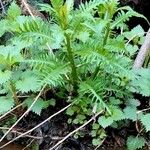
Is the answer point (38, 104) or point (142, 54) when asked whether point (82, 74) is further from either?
point (142, 54)

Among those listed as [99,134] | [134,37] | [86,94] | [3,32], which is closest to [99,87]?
[86,94]

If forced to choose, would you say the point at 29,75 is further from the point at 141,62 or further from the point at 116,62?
the point at 141,62

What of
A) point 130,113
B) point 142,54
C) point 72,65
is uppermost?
point 72,65

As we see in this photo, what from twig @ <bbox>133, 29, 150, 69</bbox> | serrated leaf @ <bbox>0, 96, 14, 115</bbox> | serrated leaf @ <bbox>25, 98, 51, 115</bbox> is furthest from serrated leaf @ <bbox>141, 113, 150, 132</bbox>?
serrated leaf @ <bbox>0, 96, 14, 115</bbox>

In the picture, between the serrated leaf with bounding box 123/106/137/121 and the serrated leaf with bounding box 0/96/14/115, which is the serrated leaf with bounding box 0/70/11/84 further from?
the serrated leaf with bounding box 123/106/137/121

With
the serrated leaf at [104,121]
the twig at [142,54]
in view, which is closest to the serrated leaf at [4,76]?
the serrated leaf at [104,121]

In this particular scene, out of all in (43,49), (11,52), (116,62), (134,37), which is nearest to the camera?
(116,62)

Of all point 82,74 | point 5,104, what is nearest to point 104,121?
point 82,74
